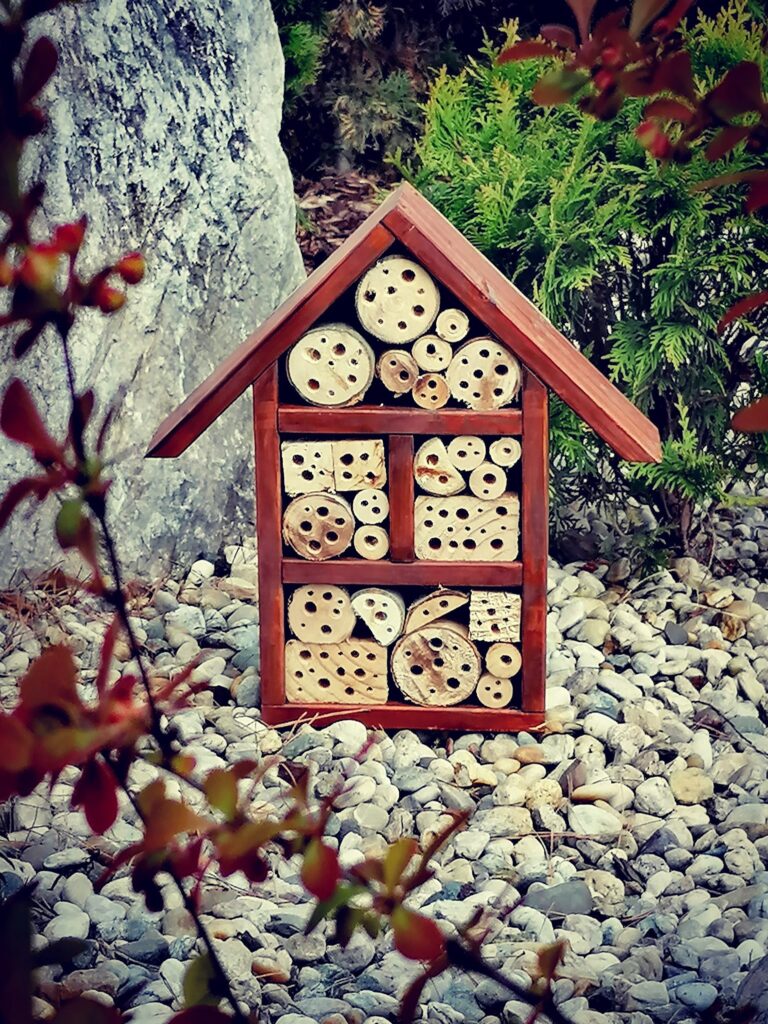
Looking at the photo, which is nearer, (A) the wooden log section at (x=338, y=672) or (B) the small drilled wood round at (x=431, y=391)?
(B) the small drilled wood round at (x=431, y=391)

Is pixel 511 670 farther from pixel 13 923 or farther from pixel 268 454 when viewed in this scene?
pixel 13 923

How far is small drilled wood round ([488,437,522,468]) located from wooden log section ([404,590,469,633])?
0.32 meters

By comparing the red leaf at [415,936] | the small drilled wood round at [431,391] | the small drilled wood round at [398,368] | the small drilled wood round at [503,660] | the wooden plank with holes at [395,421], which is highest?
the small drilled wood round at [398,368]

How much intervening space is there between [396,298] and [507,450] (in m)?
0.40

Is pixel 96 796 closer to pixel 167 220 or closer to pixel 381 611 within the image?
pixel 381 611

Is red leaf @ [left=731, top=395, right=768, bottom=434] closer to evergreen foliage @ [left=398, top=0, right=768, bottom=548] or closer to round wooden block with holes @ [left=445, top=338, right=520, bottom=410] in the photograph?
round wooden block with holes @ [left=445, top=338, right=520, bottom=410]

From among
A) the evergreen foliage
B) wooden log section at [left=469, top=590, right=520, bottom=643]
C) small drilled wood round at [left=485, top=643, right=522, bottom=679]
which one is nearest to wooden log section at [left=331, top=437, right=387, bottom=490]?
wooden log section at [left=469, top=590, right=520, bottom=643]

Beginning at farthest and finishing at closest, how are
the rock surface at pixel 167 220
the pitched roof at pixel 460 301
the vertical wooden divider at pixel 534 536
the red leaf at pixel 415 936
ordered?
the rock surface at pixel 167 220 → the vertical wooden divider at pixel 534 536 → the pitched roof at pixel 460 301 → the red leaf at pixel 415 936

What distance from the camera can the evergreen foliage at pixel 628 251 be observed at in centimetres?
351

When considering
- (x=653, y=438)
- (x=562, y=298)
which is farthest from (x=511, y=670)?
(x=562, y=298)

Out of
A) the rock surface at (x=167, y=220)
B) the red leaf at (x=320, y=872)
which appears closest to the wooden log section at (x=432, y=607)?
the rock surface at (x=167, y=220)

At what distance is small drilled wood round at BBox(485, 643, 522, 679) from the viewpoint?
110 inches

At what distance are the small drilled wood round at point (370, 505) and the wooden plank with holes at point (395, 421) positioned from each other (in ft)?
0.47

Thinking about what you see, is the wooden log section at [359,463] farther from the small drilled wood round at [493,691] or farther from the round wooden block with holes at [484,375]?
the small drilled wood round at [493,691]
